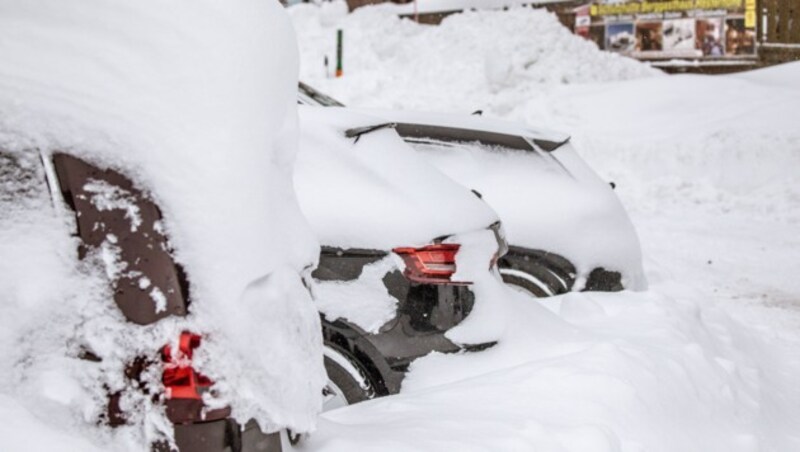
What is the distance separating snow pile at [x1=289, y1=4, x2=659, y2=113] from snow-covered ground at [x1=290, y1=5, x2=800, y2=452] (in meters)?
0.05

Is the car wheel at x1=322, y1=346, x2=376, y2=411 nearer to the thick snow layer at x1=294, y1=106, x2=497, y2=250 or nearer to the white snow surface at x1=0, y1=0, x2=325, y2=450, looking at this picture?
the thick snow layer at x1=294, y1=106, x2=497, y2=250

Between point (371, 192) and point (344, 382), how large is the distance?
0.92 metres

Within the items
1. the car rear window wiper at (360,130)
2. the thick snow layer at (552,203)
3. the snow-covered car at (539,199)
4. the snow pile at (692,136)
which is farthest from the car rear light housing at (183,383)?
the snow pile at (692,136)

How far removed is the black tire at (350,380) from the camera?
436cm

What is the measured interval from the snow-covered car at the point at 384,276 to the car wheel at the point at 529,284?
7.06 feet

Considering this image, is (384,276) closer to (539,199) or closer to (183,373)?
(183,373)

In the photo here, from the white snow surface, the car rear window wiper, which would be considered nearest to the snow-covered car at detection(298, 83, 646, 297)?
the car rear window wiper

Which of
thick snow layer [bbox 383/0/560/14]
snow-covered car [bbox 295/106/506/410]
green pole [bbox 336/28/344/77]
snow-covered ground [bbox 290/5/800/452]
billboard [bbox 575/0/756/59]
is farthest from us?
thick snow layer [bbox 383/0/560/14]

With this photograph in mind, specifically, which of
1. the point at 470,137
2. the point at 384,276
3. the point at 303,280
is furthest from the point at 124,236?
the point at 470,137

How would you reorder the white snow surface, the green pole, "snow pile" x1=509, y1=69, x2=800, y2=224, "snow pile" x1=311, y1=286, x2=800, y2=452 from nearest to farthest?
the white snow surface → "snow pile" x1=311, y1=286, x2=800, y2=452 → "snow pile" x1=509, y1=69, x2=800, y2=224 → the green pole

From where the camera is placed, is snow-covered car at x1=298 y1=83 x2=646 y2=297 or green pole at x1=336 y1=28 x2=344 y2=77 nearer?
snow-covered car at x1=298 y1=83 x2=646 y2=297

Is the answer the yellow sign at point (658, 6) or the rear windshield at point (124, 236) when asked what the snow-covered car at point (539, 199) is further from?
the yellow sign at point (658, 6)

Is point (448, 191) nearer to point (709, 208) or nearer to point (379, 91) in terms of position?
point (709, 208)

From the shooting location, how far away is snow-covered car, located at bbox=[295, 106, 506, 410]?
14.2 feet
